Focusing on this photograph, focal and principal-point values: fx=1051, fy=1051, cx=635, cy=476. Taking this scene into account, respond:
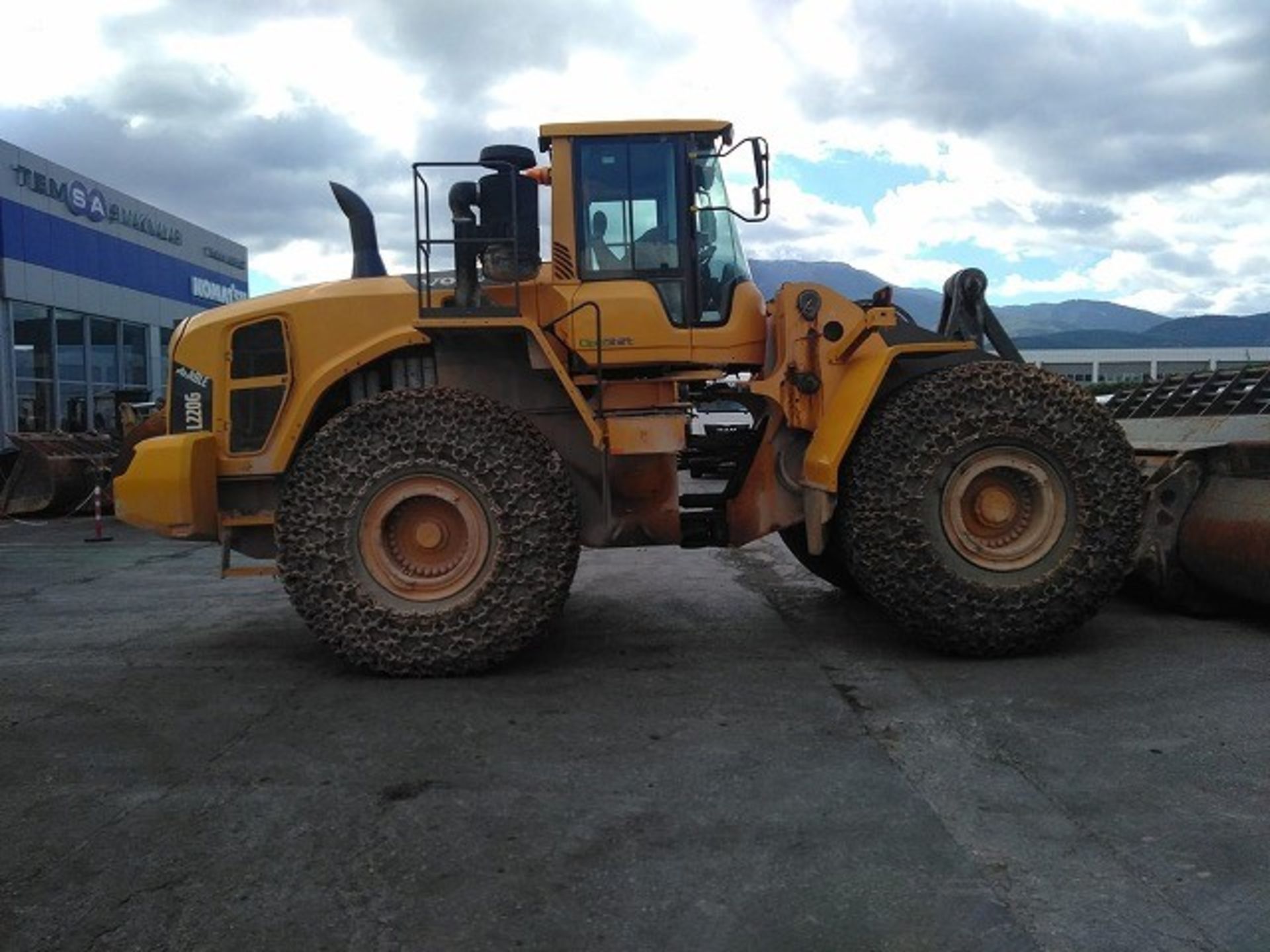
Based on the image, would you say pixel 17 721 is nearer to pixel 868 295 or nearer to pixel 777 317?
pixel 777 317

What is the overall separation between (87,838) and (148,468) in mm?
2854

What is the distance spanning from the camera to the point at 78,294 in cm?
2312

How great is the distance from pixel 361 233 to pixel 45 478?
35.4 feet

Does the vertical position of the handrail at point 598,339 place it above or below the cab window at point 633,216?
below

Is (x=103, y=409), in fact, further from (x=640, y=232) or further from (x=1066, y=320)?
(x=1066, y=320)

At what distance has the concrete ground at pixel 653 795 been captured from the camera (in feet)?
10.5

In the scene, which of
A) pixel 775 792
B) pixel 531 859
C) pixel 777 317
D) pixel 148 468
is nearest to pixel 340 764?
pixel 531 859

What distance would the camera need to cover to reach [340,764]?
4566 mm

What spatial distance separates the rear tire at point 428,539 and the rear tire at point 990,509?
1.81 meters

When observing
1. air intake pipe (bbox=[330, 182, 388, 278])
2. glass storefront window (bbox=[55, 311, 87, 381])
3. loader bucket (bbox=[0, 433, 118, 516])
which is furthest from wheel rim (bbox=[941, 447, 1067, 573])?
glass storefront window (bbox=[55, 311, 87, 381])

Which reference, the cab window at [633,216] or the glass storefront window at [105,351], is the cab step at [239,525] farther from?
the glass storefront window at [105,351]

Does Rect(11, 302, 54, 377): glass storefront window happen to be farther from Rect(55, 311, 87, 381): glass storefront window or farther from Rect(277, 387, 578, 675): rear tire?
Rect(277, 387, 578, 675): rear tire

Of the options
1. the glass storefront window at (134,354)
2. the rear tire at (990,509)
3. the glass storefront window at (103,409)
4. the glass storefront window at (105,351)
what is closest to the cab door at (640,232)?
the rear tire at (990,509)

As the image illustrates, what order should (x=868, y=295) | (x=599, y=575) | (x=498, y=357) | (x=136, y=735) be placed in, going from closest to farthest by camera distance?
(x=136, y=735), (x=498, y=357), (x=868, y=295), (x=599, y=575)
